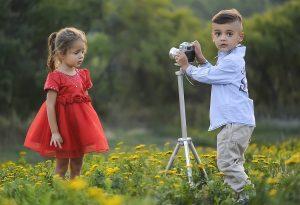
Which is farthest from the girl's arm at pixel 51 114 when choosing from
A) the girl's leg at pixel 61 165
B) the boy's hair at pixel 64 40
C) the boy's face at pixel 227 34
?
the boy's face at pixel 227 34

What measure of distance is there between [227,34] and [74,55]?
56.0 inches

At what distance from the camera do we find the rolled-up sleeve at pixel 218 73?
5.64 metres

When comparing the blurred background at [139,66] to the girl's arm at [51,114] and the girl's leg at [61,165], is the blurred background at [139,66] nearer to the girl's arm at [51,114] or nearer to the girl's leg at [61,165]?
the girl's leg at [61,165]

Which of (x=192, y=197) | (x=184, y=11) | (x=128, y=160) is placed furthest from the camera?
(x=184, y=11)

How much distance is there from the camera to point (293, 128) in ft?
76.2

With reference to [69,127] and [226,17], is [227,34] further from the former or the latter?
[69,127]

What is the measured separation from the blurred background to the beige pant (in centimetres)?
860

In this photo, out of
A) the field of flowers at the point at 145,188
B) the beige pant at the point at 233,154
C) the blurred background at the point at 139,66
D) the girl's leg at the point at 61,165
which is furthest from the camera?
the blurred background at the point at 139,66

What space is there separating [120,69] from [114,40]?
238 cm

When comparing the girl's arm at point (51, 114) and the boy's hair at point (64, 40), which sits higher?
the boy's hair at point (64, 40)

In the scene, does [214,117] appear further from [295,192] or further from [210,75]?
[295,192]

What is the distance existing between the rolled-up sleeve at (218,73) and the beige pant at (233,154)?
0.41 meters

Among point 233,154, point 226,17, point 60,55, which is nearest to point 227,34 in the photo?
point 226,17

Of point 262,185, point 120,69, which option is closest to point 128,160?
point 262,185
